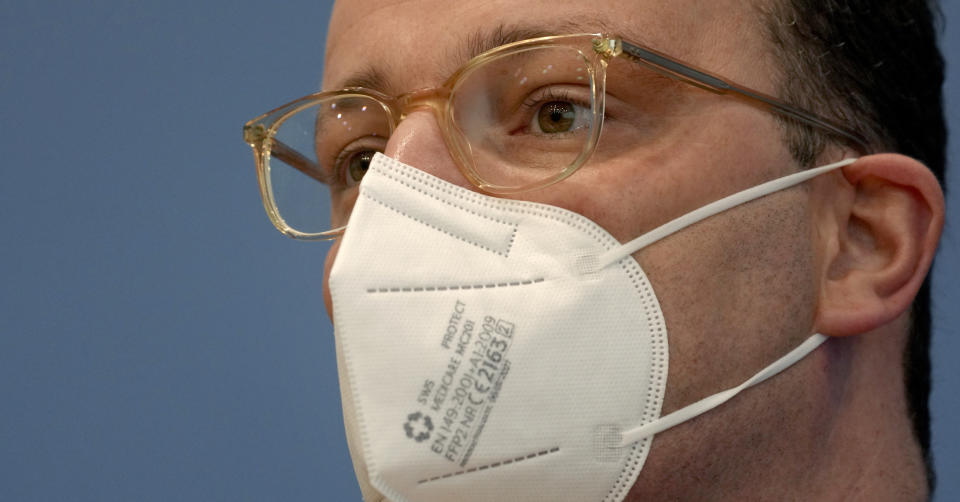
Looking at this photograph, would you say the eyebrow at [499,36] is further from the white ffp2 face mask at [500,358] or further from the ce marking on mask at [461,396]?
the ce marking on mask at [461,396]

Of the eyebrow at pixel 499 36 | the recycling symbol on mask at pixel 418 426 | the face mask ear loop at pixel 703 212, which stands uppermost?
the eyebrow at pixel 499 36

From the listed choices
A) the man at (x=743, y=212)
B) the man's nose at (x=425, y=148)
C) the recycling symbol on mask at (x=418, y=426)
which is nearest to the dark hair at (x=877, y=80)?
the man at (x=743, y=212)

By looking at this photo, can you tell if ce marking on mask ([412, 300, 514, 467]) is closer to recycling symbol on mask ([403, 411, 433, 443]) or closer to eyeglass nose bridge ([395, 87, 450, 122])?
recycling symbol on mask ([403, 411, 433, 443])

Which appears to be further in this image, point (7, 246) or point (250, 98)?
point (250, 98)

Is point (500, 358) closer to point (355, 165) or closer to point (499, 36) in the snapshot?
point (499, 36)

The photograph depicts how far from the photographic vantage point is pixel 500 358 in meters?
1.26

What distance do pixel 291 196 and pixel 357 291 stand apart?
0.62 metres

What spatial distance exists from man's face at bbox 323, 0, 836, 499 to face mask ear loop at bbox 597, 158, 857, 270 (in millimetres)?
11

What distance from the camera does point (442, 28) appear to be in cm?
146

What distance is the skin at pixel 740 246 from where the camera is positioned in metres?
1.33

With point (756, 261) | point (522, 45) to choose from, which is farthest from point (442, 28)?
point (756, 261)

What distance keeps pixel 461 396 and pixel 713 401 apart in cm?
36

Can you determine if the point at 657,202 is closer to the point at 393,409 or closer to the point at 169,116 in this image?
the point at 393,409

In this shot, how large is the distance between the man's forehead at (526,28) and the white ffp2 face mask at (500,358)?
290mm
